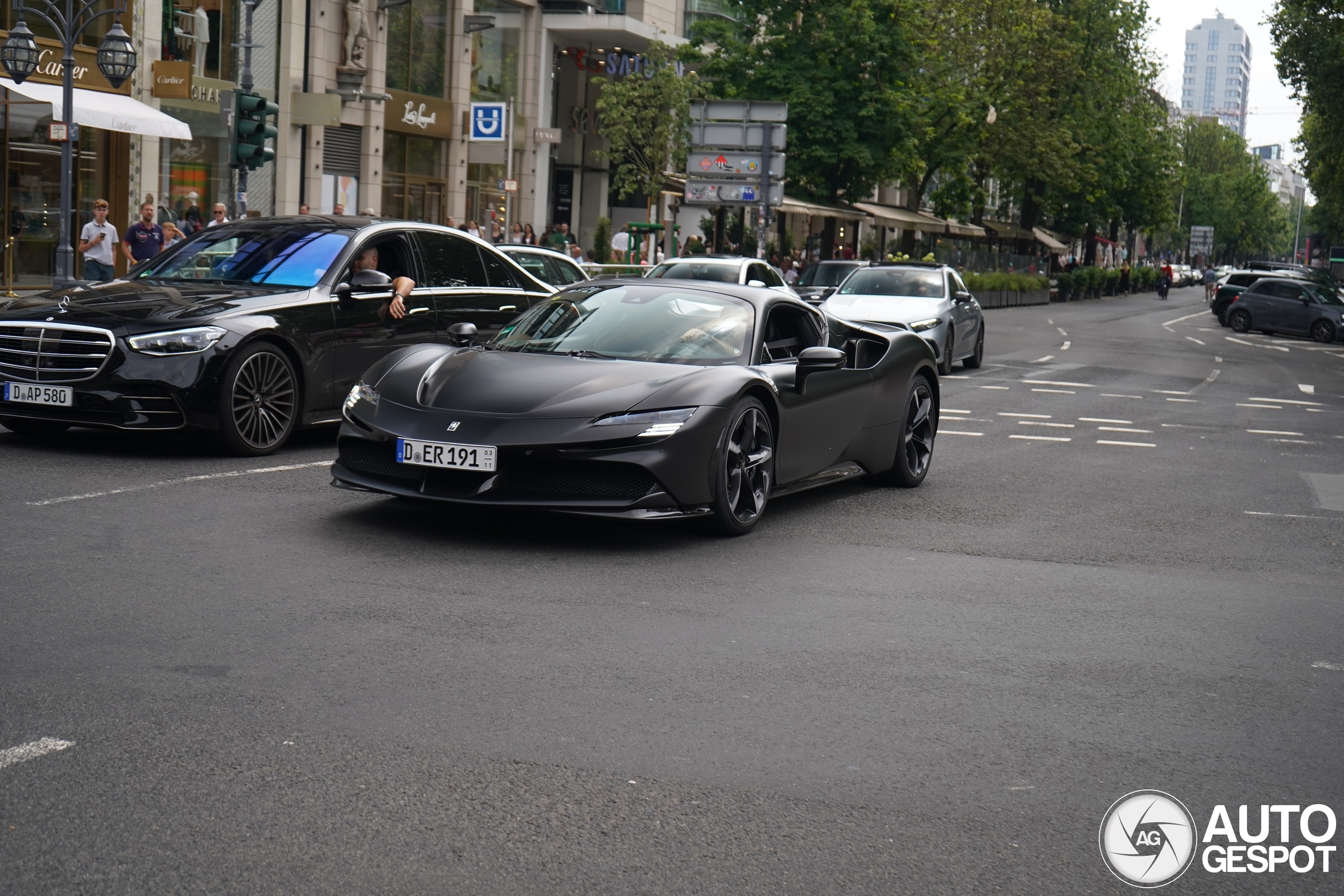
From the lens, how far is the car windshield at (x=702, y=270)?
75.0 ft

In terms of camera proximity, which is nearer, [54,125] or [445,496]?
[445,496]

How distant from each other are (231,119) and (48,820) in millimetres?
15706

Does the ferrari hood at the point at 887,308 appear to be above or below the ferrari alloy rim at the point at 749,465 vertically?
above

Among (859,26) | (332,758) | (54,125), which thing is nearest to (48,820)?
(332,758)

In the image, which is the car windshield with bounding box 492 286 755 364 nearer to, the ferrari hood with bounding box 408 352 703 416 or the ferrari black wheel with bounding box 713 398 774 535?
the ferrari hood with bounding box 408 352 703 416

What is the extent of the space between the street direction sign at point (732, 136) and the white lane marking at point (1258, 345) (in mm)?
12845

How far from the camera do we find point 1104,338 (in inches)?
1427

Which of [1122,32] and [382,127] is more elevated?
[1122,32]

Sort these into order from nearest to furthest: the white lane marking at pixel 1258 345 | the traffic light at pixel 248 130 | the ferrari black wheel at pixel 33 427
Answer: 1. the ferrari black wheel at pixel 33 427
2. the traffic light at pixel 248 130
3. the white lane marking at pixel 1258 345

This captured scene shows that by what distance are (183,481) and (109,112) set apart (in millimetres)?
19017

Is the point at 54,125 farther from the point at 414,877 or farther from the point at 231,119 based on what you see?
the point at 414,877

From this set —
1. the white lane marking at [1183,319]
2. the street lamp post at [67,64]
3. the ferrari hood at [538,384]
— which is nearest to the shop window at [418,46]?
the street lamp post at [67,64]

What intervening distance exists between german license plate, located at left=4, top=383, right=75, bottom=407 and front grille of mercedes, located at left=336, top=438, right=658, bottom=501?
304 cm
